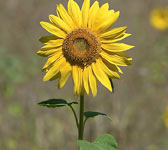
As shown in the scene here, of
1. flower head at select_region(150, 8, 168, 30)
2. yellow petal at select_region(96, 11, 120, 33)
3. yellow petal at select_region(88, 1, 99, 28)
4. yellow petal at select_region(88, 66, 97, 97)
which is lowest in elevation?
yellow petal at select_region(88, 66, 97, 97)

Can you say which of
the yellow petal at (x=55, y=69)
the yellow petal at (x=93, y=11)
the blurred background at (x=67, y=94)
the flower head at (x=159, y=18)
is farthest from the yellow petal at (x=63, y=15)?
the flower head at (x=159, y=18)

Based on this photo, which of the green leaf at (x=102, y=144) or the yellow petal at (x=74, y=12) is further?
the yellow petal at (x=74, y=12)

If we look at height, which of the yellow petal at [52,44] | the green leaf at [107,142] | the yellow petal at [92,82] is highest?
the yellow petal at [52,44]

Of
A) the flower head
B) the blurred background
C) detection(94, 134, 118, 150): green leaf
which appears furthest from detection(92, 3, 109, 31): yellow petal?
the flower head

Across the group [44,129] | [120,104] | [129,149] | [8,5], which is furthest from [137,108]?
[8,5]

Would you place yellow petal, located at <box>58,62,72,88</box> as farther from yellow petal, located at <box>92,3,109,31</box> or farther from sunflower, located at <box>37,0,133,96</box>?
yellow petal, located at <box>92,3,109,31</box>

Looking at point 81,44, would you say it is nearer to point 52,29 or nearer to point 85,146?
point 52,29

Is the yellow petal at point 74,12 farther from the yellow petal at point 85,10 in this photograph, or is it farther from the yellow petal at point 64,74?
the yellow petal at point 64,74
